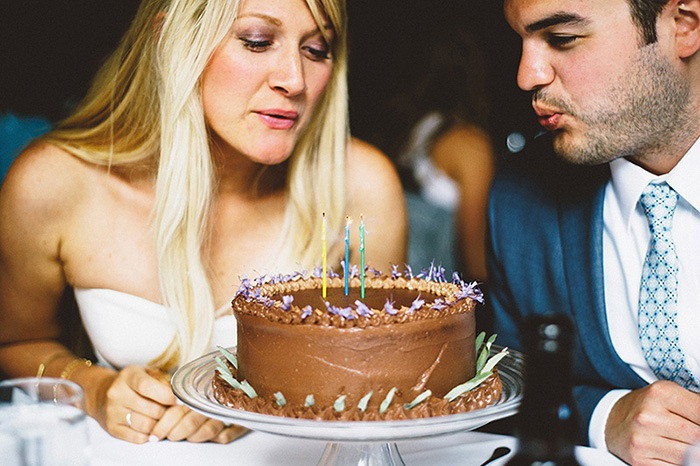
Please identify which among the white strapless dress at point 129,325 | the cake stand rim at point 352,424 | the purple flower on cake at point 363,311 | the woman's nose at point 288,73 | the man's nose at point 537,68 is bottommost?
the white strapless dress at point 129,325

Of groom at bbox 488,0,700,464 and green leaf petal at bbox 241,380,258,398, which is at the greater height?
groom at bbox 488,0,700,464

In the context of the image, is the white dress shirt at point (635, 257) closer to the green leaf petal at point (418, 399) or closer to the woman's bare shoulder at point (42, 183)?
the green leaf petal at point (418, 399)

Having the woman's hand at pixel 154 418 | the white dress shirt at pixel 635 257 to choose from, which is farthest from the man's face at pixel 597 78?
the woman's hand at pixel 154 418

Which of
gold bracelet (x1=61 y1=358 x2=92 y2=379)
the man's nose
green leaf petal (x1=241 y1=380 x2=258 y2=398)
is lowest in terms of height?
gold bracelet (x1=61 y1=358 x2=92 y2=379)

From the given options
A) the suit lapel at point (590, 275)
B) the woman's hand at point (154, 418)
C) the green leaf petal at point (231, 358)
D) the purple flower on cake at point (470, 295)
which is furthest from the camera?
the suit lapel at point (590, 275)

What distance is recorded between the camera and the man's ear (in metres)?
1.85

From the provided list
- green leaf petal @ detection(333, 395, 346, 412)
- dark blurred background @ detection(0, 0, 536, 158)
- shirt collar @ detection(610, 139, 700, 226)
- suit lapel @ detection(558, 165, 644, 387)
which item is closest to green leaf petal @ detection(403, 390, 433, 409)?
green leaf petal @ detection(333, 395, 346, 412)

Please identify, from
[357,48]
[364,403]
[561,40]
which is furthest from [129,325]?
[561,40]

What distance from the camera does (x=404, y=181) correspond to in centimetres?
301

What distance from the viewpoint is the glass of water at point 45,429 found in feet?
3.22

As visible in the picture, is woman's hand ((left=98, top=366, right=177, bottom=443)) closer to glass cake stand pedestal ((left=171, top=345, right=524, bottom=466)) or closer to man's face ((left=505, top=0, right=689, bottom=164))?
glass cake stand pedestal ((left=171, top=345, right=524, bottom=466))

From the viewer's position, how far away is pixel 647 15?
6.09 ft

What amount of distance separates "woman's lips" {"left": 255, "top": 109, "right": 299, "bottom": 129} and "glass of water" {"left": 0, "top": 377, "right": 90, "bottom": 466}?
3.92 feet

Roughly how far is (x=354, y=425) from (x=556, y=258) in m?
1.13
